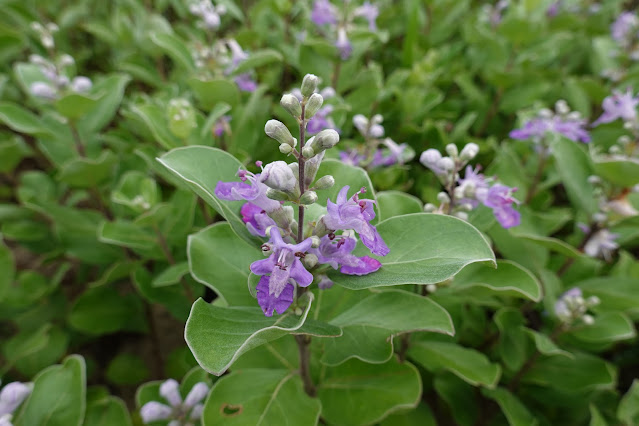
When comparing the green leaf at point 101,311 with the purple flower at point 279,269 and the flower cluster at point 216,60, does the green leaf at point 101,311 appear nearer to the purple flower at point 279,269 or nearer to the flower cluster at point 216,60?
the flower cluster at point 216,60

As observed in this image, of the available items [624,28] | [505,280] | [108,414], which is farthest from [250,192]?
[624,28]

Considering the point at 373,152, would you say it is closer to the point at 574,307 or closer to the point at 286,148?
the point at 574,307

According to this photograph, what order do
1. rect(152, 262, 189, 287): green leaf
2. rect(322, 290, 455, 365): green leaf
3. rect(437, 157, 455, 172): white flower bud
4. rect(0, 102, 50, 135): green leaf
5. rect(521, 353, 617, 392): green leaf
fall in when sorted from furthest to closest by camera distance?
rect(0, 102, 50, 135): green leaf < rect(521, 353, 617, 392): green leaf < rect(152, 262, 189, 287): green leaf < rect(437, 157, 455, 172): white flower bud < rect(322, 290, 455, 365): green leaf

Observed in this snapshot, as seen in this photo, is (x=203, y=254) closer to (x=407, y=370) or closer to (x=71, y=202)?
(x=407, y=370)

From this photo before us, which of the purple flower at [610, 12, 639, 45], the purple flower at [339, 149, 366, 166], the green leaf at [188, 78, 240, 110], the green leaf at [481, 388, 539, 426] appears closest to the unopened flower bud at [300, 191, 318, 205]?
the purple flower at [339, 149, 366, 166]

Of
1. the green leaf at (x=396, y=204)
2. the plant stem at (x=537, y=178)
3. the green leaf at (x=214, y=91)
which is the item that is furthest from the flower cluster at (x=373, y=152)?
the plant stem at (x=537, y=178)

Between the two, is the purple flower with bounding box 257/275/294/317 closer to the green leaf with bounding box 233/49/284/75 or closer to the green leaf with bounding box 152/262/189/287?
the green leaf with bounding box 152/262/189/287
